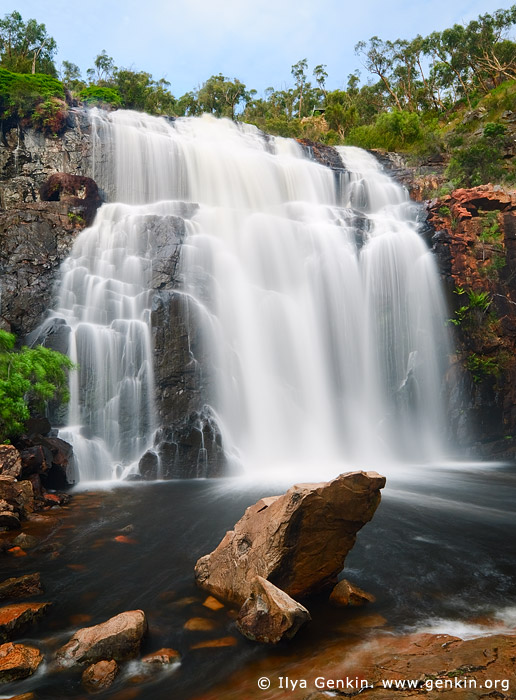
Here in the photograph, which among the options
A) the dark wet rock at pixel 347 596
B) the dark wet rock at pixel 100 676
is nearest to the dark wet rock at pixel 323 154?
the dark wet rock at pixel 347 596

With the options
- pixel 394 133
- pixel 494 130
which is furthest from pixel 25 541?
pixel 394 133

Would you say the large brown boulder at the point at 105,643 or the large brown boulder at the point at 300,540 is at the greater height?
the large brown boulder at the point at 300,540

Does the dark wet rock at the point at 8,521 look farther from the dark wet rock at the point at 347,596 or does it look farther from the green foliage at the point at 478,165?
the green foliage at the point at 478,165

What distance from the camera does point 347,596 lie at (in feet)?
15.8

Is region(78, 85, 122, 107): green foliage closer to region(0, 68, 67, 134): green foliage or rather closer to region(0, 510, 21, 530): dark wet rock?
region(0, 68, 67, 134): green foliage

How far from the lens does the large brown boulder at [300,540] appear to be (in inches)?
189

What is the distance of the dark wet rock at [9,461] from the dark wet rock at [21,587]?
13.3ft

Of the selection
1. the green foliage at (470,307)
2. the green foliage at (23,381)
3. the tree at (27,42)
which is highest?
the tree at (27,42)

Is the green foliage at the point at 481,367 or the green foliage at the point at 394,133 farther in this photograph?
the green foliage at the point at 394,133

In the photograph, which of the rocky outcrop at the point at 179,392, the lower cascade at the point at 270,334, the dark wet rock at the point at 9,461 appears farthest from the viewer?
the lower cascade at the point at 270,334

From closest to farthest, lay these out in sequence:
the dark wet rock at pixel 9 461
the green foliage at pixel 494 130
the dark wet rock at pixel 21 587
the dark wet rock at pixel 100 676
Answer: the dark wet rock at pixel 100 676 → the dark wet rock at pixel 21 587 → the dark wet rock at pixel 9 461 → the green foliage at pixel 494 130

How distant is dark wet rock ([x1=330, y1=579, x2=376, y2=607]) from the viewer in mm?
4816

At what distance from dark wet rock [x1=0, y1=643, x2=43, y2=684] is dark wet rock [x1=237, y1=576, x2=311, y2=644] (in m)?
1.88

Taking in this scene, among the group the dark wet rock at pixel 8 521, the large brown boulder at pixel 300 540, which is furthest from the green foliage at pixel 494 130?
the dark wet rock at pixel 8 521
